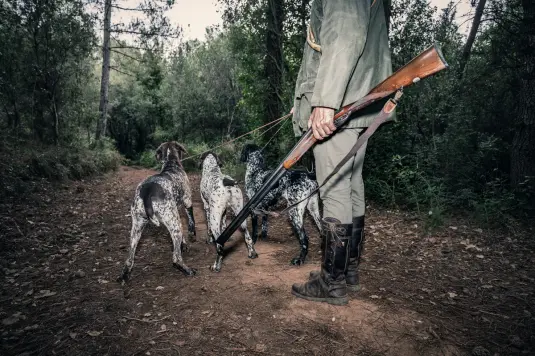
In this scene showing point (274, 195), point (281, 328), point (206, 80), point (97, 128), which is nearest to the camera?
point (281, 328)

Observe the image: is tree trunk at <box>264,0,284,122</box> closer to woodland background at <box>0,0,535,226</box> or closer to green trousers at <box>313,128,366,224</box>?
woodland background at <box>0,0,535,226</box>

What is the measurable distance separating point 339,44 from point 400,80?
21.7 inches

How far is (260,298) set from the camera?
8.95ft

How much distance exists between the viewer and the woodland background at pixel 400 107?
16.9ft

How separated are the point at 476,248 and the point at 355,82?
128 inches

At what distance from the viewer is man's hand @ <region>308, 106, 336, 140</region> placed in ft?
7.20

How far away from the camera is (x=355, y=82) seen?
2.42 meters

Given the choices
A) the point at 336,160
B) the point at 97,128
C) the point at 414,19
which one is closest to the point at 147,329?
the point at 336,160

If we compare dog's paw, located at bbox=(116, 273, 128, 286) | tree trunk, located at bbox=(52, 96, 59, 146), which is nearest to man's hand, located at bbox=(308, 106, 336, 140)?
dog's paw, located at bbox=(116, 273, 128, 286)

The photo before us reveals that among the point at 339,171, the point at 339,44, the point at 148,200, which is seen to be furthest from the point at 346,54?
the point at 148,200

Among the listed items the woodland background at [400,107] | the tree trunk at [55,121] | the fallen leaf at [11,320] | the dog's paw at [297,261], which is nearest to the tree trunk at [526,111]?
the woodland background at [400,107]

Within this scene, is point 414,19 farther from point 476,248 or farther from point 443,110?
point 476,248

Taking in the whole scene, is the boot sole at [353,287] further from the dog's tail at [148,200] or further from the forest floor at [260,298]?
the dog's tail at [148,200]

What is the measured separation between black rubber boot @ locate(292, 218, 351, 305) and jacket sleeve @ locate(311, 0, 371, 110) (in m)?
1.08
